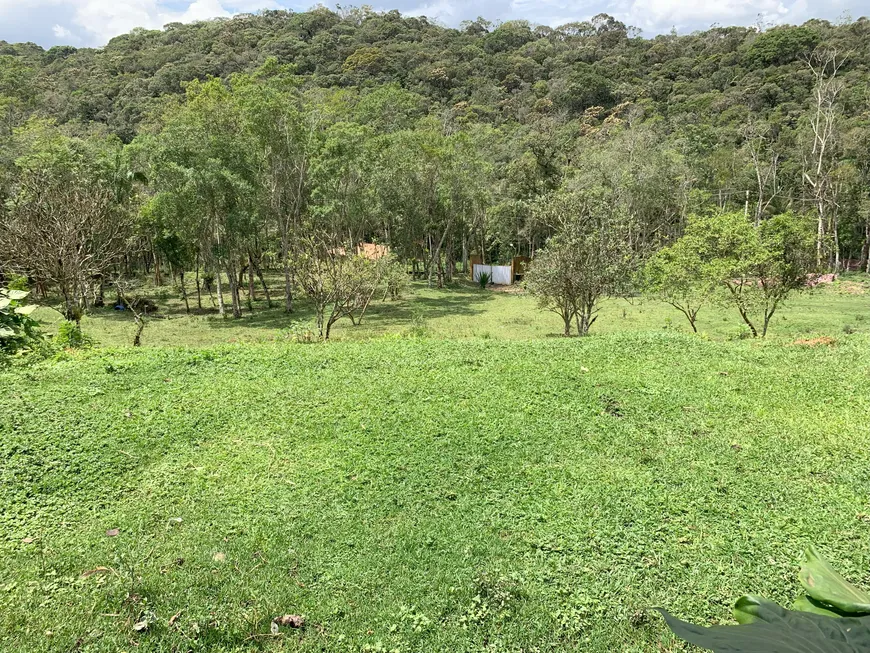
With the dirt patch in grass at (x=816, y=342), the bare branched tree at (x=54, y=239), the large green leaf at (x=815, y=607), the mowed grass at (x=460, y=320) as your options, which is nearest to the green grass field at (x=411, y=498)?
the dirt patch in grass at (x=816, y=342)

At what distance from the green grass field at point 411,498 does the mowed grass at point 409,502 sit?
2cm

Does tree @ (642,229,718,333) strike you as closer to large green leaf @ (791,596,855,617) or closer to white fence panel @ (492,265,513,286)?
large green leaf @ (791,596,855,617)

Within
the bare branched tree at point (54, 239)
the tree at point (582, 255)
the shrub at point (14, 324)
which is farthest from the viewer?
the tree at point (582, 255)

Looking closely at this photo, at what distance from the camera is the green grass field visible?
3.39m

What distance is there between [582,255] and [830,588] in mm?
12927

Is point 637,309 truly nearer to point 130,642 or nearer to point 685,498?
point 685,498

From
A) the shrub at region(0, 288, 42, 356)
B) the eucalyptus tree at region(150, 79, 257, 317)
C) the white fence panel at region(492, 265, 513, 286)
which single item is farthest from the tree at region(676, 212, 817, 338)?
the white fence panel at region(492, 265, 513, 286)

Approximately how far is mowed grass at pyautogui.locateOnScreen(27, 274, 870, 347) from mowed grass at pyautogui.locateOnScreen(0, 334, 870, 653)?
6.52 m

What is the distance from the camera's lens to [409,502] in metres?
4.51

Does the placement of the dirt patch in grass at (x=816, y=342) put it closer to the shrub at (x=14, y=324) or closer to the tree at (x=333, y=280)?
the tree at (x=333, y=280)

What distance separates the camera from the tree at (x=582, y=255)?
43.6ft

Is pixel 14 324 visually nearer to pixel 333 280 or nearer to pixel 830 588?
pixel 333 280

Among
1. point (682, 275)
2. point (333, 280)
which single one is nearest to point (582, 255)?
point (682, 275)

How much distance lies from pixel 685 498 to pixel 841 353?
235 inches
